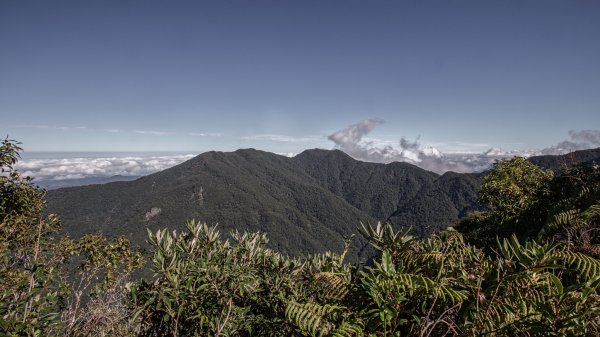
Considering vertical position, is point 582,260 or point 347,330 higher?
point 582,260

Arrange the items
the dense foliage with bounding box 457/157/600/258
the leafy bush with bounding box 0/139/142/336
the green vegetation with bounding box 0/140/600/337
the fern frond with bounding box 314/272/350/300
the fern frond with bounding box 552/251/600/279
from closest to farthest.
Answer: the green vegetation with bounding box 0/140/600/337, the fern frond with bounding box 552/251/600/279, the fern frond with bounding box 314/272/350/300, the leafy bush with bounding box 0/139/142/336, the dense foliage with bounding box 457/157/600/258

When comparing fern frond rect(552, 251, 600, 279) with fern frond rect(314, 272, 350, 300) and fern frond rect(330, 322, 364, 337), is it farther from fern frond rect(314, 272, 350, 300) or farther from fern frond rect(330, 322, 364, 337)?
fern frond rect(314, 272, 350, 300)

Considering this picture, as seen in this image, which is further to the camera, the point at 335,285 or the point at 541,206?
the point at 541,206

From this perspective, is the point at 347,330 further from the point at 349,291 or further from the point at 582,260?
the point at 582,260

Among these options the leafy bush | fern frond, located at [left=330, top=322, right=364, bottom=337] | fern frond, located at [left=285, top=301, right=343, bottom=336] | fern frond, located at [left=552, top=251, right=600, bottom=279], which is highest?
fern frond, located at [left=552, top=251, right=600, bottom=279]

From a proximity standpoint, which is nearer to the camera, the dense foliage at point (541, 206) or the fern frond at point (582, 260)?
the fern frond at point (582, 260)

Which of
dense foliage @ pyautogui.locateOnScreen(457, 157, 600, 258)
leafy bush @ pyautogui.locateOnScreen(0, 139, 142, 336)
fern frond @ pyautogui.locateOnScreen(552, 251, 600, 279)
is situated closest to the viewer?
fern frond @ pyautogui.locateOnScreen(552, 251, 600, 279)

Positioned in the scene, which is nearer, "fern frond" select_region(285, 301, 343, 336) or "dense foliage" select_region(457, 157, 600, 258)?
"fern frond" select_region(285, 301, 343, 336)

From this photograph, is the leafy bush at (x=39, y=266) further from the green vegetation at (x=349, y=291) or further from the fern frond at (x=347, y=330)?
the fern frond at (x=347, y=330)

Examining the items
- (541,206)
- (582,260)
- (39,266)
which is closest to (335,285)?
(582,260)

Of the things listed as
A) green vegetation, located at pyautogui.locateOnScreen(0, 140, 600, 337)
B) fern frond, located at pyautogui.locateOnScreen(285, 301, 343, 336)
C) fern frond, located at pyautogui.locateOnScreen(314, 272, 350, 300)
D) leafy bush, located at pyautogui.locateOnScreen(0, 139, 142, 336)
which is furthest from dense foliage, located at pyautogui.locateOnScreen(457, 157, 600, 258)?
leafy bush, located at pyautogui.locateOnScreen(0, 139, 142, 336)

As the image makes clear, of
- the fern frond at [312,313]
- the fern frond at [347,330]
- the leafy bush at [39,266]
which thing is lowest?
the leafy bush at [39,266]

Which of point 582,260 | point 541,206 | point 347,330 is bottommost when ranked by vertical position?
point 541,206

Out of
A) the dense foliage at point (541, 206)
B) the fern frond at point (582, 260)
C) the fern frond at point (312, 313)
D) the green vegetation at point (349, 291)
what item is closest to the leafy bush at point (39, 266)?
the green vegetation at point (349, 291)
